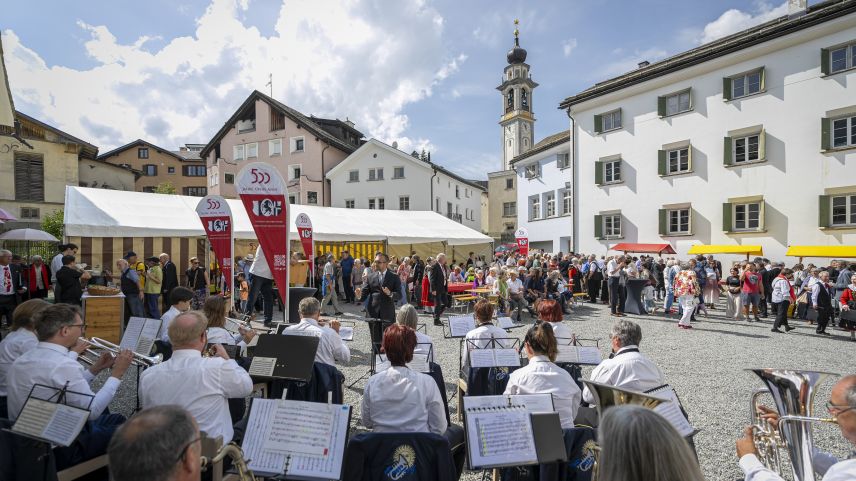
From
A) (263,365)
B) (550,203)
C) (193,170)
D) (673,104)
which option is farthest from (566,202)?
(193,170)

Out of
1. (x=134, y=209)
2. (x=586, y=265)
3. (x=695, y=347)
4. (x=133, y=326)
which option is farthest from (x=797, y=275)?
(x=134, y=209)

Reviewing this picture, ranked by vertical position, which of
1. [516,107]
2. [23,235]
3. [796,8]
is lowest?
[23,235]

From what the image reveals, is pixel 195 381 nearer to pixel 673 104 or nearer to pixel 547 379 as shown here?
pixel 547 379

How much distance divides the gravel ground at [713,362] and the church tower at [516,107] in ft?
131

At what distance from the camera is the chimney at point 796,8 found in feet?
61.4

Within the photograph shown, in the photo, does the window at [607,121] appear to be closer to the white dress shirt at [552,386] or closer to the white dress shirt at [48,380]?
the white dress shirt at [552,386]

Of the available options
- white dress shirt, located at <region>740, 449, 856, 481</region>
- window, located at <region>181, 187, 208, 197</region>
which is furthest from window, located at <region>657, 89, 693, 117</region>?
window, located at <region>181, 187, 208, 197</region>

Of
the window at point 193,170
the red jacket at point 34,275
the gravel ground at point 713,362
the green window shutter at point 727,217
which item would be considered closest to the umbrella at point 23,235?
the red jacket at point 34,275

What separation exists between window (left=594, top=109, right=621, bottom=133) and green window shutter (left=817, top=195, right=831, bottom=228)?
912cm

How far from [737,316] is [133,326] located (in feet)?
48.2

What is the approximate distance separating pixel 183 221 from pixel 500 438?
14651 millimetres

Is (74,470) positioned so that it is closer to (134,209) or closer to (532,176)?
(134,209)

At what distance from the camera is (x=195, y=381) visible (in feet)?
9.68

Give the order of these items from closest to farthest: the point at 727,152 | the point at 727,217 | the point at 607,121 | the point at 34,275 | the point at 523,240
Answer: the point at 34,275, the point at 727,217, the point at 727,152, the point at 523,240, the point at 607,121
